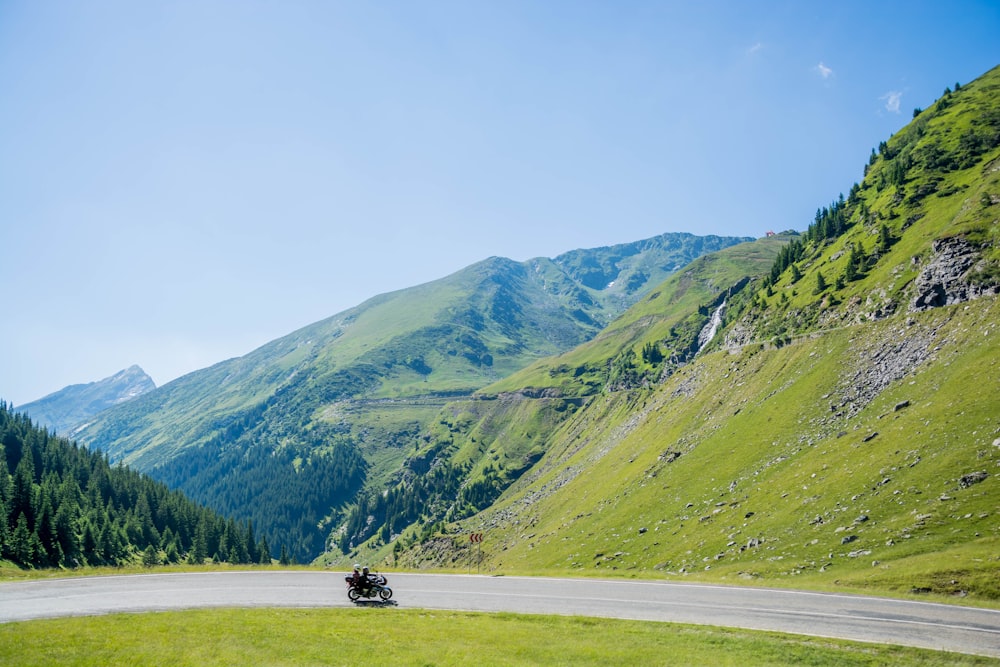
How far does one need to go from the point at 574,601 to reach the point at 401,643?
556 inches

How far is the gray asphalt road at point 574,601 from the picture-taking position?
2848cm

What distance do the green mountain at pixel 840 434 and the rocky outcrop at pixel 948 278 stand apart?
330 millimetres

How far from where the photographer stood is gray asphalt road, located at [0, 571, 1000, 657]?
28.5 metres

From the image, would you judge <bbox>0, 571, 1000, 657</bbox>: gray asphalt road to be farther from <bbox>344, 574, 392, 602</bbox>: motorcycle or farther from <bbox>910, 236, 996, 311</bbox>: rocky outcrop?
<bbox>910, 236, 996, 311</bbox>: rocky outcrop

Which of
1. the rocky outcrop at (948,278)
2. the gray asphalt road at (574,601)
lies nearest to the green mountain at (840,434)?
the rocky outcrop at (948,278)

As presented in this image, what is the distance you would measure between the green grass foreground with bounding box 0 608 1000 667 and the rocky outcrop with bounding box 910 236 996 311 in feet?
295

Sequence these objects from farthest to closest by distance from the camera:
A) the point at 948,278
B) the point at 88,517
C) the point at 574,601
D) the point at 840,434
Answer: the point at 88,517 < the point at 948,278 < the point at 840,434 < the point at 574,601

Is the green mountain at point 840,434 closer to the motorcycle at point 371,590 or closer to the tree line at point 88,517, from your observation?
the motorcycle at point 371,590

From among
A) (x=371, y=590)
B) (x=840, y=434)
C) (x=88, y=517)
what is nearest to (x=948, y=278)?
(x=840, y=434)

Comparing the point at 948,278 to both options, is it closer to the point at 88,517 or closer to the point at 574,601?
the point at 574,601

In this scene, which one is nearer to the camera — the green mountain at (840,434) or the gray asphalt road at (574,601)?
the gray asphalt road at (574,601)

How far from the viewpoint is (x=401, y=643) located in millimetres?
25688

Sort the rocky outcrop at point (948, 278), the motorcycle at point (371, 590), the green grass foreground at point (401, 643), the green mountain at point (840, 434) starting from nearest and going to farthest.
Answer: the green grass foreground at point (401, 643) < the motorcycle at point (371, 590) < the green mountain at point (840, 434) < the rocky outcrop at point (948, 278)

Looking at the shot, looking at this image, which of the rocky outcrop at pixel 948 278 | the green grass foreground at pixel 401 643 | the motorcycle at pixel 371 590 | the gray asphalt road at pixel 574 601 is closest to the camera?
the green grass foreground at pixel 401 643
